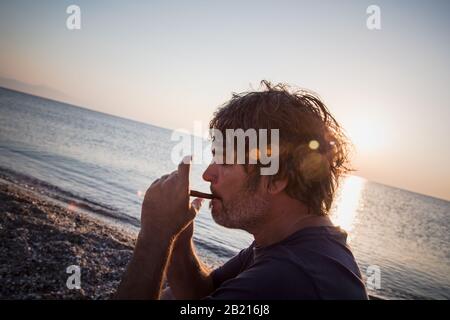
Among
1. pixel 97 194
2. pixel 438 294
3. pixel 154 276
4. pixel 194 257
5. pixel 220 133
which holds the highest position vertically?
pixel 220 133

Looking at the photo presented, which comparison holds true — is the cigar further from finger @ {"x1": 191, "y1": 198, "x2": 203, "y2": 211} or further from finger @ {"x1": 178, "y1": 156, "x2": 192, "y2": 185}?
finger @ {"x1": 178, "y1": 156, "x2": 192, "y2": 185}

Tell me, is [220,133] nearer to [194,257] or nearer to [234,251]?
[194,257]

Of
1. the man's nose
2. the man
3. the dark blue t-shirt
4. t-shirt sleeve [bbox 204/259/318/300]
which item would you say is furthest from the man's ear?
t-shirt sleeve [bbox 204/259/318/300]

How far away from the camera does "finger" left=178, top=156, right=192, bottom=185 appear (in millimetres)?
1820

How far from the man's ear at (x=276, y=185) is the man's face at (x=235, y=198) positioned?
0.07 meters

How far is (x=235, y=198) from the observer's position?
2.10 metres

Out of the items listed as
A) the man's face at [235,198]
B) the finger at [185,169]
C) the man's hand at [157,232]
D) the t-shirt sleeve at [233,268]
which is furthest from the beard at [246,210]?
the t-shirt sleeve at [233,268]

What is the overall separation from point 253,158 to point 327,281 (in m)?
0.95

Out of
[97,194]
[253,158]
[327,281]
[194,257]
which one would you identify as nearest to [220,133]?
[253,158]

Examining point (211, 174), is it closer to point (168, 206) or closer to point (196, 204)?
point (196, 204)

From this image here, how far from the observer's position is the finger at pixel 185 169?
1.82 metres

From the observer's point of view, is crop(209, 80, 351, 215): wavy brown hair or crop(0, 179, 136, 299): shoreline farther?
crop(0, 179, 136, 299): shoreline

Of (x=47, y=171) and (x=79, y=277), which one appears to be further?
(x=47, y=171)
